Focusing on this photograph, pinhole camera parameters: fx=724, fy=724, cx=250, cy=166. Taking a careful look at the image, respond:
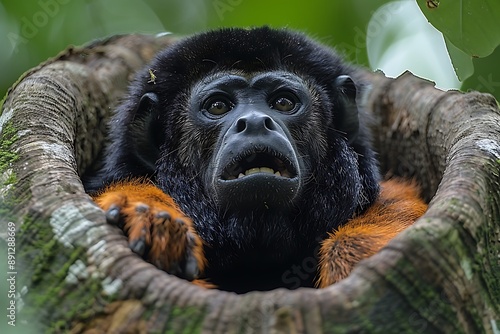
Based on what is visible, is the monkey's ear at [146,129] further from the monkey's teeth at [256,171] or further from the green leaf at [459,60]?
the green leaf at [459,60]

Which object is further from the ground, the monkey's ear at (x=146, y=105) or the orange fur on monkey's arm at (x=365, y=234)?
the monkey's ear at (x=146, y=105)

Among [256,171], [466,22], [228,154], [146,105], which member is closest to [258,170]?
[256,171]

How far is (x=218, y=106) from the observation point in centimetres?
541

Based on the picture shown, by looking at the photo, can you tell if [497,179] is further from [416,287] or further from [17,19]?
[17,19]

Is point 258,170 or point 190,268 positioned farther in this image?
point 258,170

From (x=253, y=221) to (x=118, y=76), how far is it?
317 cm

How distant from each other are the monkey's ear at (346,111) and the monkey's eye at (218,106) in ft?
3.32

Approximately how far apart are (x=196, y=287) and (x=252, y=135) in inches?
63.8

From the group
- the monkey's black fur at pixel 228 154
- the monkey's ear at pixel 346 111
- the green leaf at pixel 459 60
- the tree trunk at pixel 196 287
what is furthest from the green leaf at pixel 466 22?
the monkey's ear at pixel 346 111

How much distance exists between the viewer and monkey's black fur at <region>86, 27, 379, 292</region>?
16.8ft

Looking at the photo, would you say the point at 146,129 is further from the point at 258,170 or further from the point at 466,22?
the point at 466,22

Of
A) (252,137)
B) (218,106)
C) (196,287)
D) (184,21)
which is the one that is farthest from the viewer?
(184,21)

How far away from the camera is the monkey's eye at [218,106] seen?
5402 mm

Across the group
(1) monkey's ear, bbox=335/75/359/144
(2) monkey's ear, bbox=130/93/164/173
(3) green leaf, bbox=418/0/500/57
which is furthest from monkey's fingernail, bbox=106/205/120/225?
(1) monkey's ear, bbox=335/75/359/144
